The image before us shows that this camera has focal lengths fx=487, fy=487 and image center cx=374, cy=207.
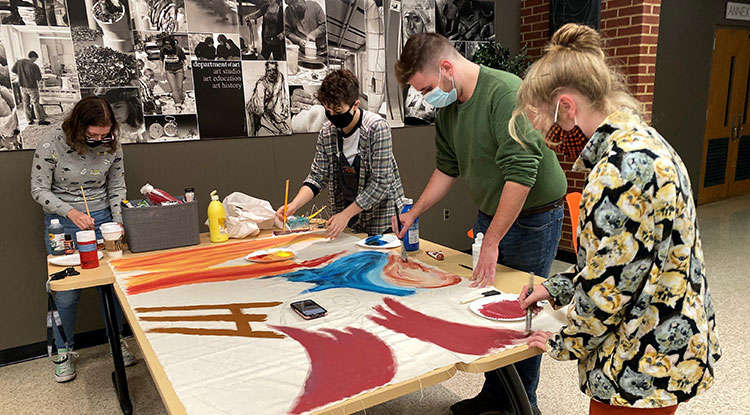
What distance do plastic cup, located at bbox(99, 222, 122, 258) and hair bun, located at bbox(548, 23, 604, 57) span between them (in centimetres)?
186

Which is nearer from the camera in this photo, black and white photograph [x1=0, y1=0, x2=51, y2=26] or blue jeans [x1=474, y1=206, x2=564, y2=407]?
blue jeans [x1=474, y1=206, x2=564, y2=407]

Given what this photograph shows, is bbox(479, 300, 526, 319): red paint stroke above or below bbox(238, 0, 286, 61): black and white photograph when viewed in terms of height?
below

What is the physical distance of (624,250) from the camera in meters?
0.93

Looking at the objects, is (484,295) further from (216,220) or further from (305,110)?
(305,110)

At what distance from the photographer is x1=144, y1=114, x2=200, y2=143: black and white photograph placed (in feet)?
9.74

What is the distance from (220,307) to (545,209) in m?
1.21

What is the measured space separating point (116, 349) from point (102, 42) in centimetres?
172

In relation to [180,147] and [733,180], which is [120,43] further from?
[733,180]

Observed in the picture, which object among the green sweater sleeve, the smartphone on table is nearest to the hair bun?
the green sweater sleeve

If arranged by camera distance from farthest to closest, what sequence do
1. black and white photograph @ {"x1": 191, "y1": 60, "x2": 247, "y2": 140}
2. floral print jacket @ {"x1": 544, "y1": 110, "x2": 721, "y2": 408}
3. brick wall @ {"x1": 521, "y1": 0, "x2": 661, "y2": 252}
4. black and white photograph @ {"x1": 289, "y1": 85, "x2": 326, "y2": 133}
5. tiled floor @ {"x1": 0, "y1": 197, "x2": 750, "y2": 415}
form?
1. brick wall @ {"x1": 521, "y1": 0, "x2": 661, "y2": 252}
2. black and white photograph @ {"x1": 289, "y1": 85, "x2": 326, "y2": 133}
3. black and white photograph @ {"x1": 191, "y1": 60, "x2": 247, "y2": 140}
4. tiled floor @ {"x1": 0, "y1": 197, "x2": 750, "y2": 415}
5. floral print jacket @ {"x1": 544, "y1": 110, "x2": 721, "y2": 408}

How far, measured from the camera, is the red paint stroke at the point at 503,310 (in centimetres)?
139

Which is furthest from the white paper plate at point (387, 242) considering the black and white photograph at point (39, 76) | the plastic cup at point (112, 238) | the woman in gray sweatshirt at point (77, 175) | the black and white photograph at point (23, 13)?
the black and white photograph at point (23, 13)

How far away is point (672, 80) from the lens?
18.2ft

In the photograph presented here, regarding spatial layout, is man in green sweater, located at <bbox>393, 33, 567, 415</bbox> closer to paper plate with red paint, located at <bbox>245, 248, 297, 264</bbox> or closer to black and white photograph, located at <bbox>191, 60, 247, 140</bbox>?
paper plate with red paint, located at <bbox>245, 248, 297, 264</bbox>
